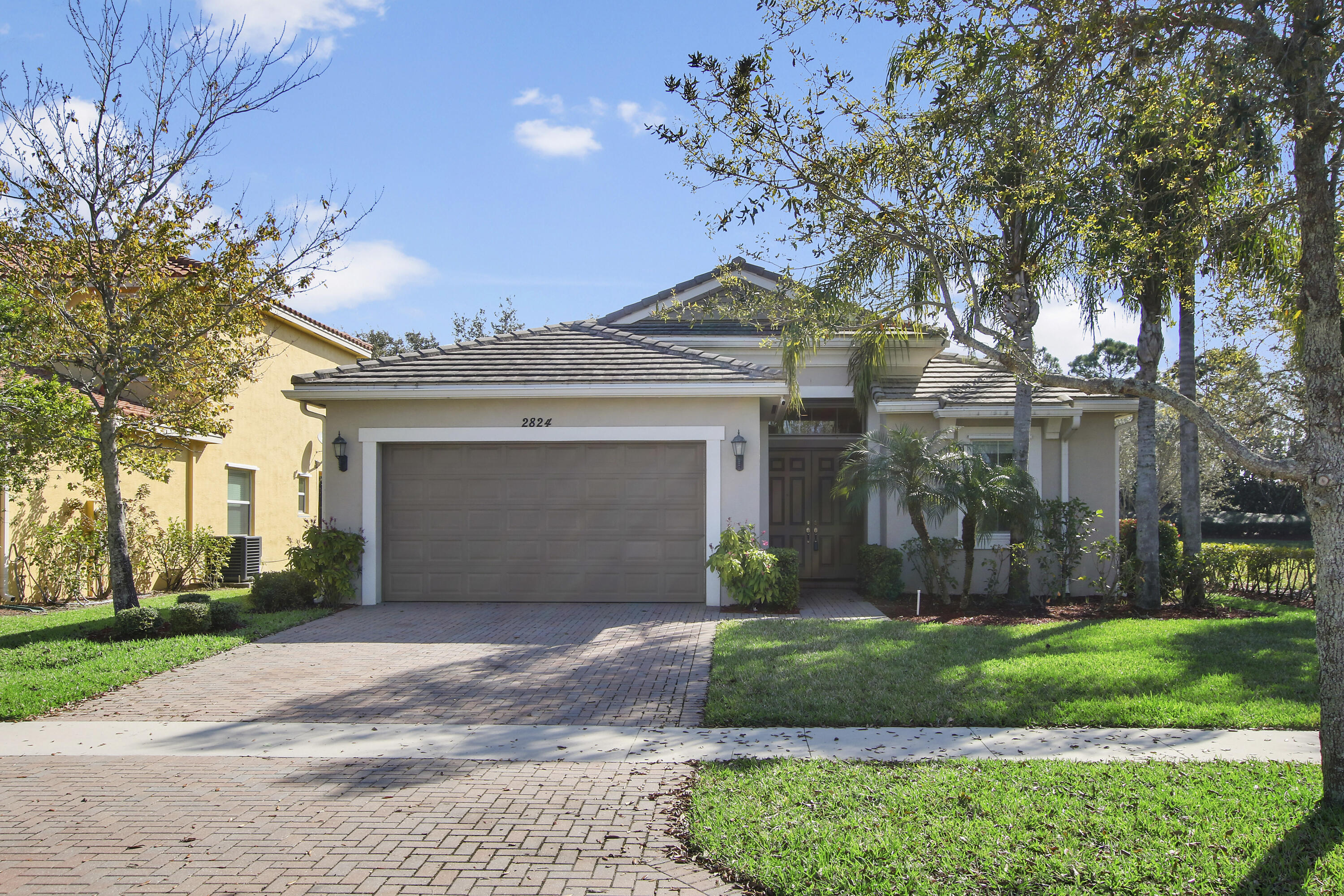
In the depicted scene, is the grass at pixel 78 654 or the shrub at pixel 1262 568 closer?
the grass at pixel 78 654

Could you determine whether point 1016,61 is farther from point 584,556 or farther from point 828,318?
point 584,556

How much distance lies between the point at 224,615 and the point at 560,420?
5069 millimetres

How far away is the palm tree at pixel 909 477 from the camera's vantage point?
1212 centimetres

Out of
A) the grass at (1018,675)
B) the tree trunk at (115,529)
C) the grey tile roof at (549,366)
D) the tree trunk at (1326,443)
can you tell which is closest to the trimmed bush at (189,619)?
the tree trunk at (115,529)

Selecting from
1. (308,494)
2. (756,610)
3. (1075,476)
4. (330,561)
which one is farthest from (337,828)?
(308,494)

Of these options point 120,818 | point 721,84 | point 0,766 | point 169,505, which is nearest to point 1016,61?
point 721,84

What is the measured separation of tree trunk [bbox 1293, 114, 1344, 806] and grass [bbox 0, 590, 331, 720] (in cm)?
905

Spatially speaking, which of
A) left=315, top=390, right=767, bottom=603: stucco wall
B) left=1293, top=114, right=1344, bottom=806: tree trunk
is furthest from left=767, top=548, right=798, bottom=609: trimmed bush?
left=1293, top=114, right=1344, bottom=806: tree trunk

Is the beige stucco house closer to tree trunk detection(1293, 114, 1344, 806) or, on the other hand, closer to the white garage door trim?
the white garage door trim

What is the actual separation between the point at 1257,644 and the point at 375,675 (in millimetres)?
9160

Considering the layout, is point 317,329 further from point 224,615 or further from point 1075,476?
point 1075,476

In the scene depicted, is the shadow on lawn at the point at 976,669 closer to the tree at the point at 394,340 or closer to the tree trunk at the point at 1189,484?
the tree trunk at the point at 1189,484

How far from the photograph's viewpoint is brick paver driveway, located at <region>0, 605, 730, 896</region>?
4.20m

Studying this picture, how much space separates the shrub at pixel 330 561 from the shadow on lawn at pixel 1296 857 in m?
Result: 11.3
